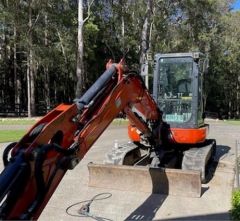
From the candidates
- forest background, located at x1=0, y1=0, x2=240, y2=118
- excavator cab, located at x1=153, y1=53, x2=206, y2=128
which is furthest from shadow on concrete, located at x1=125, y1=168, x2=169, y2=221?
forest background, located at x1=0, y1=0, x2=240, y2=118

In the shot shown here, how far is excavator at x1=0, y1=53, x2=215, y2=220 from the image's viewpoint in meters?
4.22

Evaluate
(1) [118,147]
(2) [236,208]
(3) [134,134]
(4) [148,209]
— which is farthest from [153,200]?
(1) [118,147]

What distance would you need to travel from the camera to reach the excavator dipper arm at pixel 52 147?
13.6 feet

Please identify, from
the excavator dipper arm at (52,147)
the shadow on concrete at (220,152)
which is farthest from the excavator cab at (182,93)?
the excavator dipper arm at (52,147)

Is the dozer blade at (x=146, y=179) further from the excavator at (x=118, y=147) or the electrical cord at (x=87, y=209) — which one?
the electrical cord at (x=87, y=209)

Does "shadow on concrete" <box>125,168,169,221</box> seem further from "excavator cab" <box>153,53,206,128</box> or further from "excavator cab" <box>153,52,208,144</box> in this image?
"excavator cab" <box>153,53,206,128</box>

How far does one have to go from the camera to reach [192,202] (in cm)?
763

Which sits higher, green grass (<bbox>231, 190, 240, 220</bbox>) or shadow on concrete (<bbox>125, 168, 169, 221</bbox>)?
green grass (<bbox>231, 190, 240, 220</bbox>)

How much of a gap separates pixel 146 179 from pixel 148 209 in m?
1.02

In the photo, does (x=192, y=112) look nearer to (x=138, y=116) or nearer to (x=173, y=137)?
(x=173, y=137)

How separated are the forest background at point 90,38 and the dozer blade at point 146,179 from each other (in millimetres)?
19469

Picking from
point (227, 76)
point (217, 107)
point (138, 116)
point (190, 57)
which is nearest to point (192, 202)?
point (138, 116)

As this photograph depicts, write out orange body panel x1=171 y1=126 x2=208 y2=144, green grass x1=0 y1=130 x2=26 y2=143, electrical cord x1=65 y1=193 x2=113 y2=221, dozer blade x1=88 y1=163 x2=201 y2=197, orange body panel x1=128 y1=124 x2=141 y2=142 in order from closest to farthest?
electrical cord x1=65 y1=193 x2=113 y2=221
dozer blade x1=88 y1=163 x2=201 y2=197
orange body panel x1=171 y1=126 x2=208 y2=144
orange body panel x1=128 y1=124 x2=141 y2=142
green grass x1=0 y1=130 x2=26 y2=143

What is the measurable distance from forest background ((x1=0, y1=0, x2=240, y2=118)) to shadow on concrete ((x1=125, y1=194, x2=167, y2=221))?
66.5 feet
